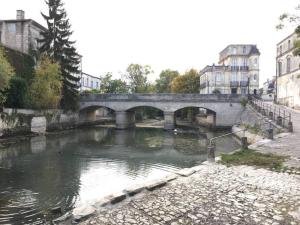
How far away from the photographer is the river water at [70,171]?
996 centimetres

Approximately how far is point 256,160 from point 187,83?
159ft

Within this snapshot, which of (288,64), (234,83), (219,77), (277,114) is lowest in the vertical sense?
(277,114)

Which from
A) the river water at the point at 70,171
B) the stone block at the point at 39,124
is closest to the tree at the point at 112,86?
the stone block at the point at 39,124

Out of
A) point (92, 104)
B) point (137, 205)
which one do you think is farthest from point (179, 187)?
point (92, 104)

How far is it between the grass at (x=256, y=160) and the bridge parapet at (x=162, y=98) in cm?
2555

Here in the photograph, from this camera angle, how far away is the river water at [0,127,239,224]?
32.7 feet

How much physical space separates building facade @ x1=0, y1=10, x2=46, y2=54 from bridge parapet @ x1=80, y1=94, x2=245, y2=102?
30.2 ft

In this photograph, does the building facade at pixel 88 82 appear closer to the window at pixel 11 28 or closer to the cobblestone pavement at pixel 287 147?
the window at pixel 11 28

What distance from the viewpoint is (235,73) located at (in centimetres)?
5578

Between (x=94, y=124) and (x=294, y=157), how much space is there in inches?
1499

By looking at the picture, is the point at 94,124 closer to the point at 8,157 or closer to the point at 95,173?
the point at 8,157

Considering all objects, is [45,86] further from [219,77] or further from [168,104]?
[219,77]

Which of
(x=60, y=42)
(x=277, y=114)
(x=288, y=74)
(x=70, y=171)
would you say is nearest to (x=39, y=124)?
(x=60, y=42)

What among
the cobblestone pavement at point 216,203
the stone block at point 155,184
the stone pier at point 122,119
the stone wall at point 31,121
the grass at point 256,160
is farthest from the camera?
the stone pier at point 122,119
